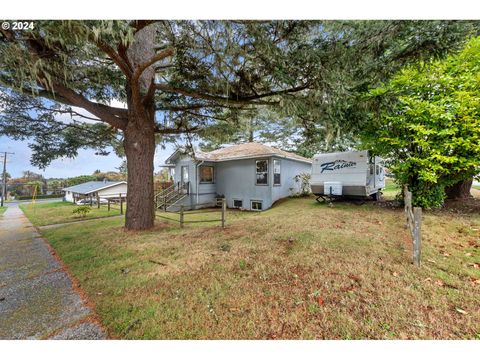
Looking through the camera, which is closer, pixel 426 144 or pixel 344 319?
pixel 344 319

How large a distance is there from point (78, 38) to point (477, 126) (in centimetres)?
975

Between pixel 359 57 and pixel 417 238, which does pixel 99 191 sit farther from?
pixel 417 238

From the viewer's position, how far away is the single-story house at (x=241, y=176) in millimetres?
11305

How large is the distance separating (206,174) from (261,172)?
376 centimetres

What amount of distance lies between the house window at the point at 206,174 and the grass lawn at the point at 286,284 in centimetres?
779

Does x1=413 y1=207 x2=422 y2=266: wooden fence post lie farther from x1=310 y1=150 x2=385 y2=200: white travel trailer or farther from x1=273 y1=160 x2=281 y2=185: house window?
x1=273 y1=160 x2=281 y2=185: house window

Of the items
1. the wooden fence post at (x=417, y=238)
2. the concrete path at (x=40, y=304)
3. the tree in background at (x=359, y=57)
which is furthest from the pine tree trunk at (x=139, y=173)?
the wooden fence post at (x=417, y=238)

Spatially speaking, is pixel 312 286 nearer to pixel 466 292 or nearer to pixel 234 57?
pixel 466 292

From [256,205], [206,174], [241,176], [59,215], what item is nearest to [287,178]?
[256,205]

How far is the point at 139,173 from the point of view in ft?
18.8

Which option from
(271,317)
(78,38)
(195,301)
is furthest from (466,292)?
(78,38)

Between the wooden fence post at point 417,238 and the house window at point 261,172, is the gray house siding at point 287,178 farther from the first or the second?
the wooden fence post at point 417,238

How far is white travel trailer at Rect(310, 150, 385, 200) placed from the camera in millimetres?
8191
